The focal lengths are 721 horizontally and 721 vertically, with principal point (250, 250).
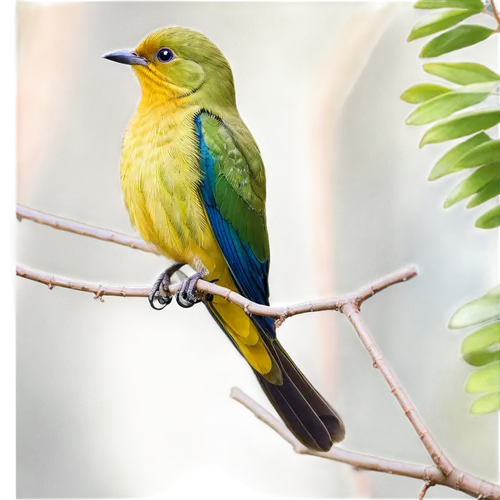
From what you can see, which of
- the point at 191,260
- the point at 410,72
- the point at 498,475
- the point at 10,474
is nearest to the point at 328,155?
the point at 410,72

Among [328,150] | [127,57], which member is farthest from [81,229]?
[328,150]

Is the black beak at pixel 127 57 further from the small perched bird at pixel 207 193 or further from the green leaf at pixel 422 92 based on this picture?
the green leaf at pixel 422 92

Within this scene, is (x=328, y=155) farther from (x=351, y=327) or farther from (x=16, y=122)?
(x=16, y=122)

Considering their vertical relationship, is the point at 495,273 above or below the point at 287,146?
below

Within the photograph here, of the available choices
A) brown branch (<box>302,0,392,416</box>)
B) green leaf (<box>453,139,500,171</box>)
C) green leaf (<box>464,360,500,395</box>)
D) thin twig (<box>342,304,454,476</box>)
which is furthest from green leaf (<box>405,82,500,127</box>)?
green leaf (<box>464,360,500,395</box>)

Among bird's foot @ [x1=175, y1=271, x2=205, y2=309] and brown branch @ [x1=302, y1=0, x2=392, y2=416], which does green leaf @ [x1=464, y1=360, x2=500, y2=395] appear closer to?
brown branch @ [x1=302, y1=0, x2=392, y2=416]

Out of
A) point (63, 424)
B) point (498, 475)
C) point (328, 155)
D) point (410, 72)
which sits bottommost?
point (498, 475)
